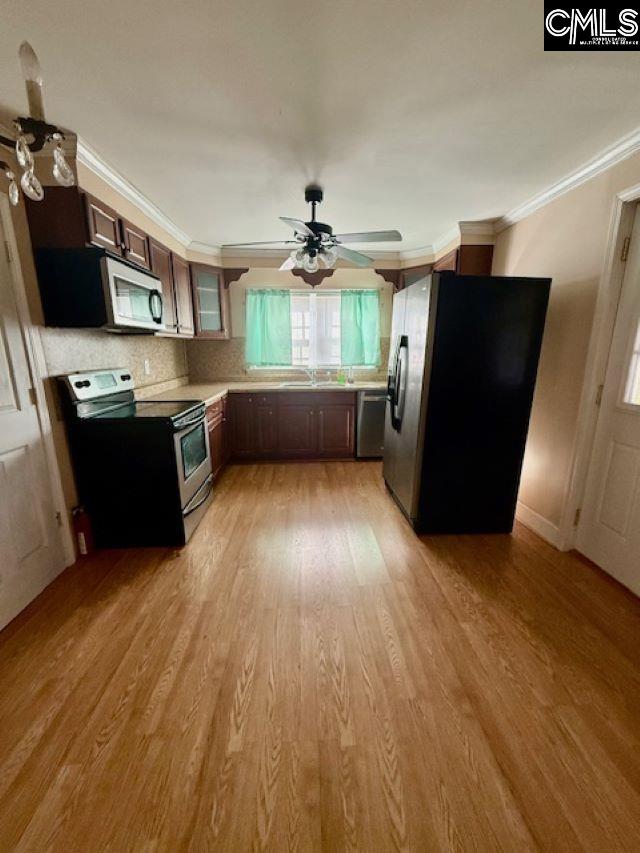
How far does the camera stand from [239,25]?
1.21 metres

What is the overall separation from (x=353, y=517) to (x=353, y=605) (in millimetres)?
1003

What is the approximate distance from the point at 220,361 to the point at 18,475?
289 cm

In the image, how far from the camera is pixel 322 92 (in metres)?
1.53

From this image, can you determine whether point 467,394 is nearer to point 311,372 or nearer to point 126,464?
point 126,464

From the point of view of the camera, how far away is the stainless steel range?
2.23m

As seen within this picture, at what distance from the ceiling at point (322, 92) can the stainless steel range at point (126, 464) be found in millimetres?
1452

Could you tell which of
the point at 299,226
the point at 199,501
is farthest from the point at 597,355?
the point at 199,501

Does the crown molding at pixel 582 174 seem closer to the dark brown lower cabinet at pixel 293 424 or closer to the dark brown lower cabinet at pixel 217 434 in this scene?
the dark brown lower cabinet at pixel 293 424

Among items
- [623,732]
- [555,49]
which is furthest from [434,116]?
[623,732]

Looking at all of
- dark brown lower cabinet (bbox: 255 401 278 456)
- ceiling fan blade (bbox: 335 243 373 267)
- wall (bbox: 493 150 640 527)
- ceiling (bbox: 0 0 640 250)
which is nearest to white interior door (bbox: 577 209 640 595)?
wall (bbox: 493 150 640 527)

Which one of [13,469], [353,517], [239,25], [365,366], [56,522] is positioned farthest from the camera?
[365,366]

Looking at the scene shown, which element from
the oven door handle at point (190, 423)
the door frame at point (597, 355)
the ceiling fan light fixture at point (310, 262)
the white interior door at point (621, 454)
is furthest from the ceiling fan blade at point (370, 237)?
the oven door handle at point (190, 423)

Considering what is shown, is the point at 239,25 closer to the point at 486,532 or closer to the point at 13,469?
the point at 13,469

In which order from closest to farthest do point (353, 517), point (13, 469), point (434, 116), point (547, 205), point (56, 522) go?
point (434, 116) < point (13, 469) < point (56, 522) < point (547, 205) < point (353, 517)
